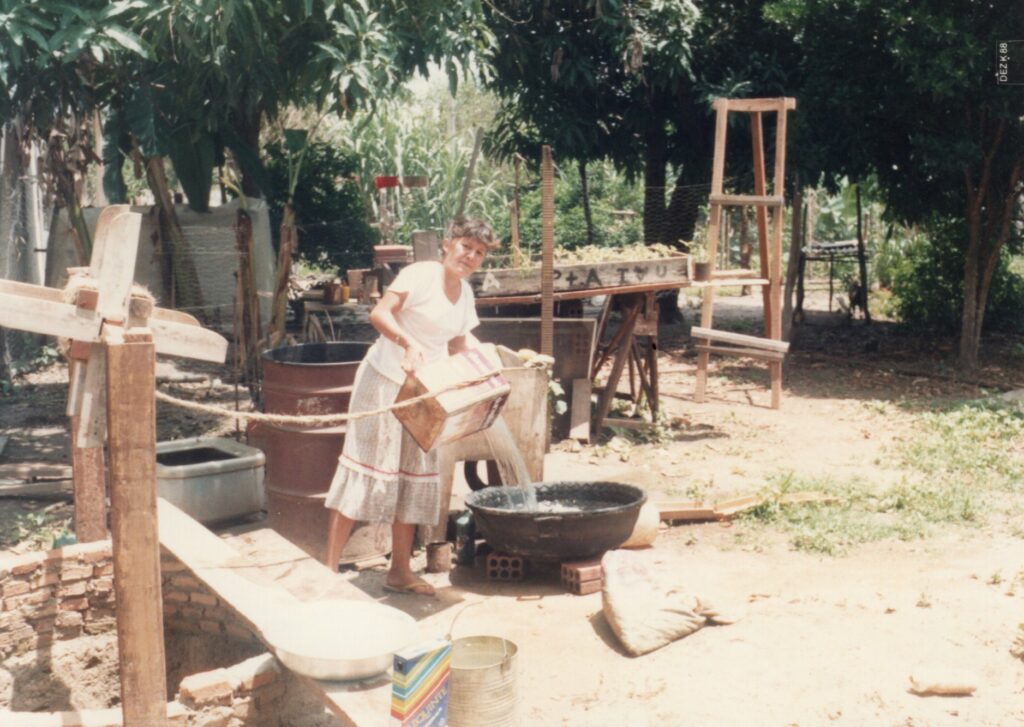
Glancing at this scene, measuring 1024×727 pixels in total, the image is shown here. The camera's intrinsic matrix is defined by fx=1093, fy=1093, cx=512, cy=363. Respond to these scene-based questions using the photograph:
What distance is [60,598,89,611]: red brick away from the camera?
456cm

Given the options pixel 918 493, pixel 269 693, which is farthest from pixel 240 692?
pixel 918 493

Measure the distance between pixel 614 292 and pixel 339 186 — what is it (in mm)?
8712

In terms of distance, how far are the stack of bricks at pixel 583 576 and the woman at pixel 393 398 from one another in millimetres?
699

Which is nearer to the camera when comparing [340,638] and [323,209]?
[340,638]

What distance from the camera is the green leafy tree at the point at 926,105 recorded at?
10.3m

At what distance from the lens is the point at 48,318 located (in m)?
3.07

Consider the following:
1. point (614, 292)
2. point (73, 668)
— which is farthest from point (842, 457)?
point (73, 668)

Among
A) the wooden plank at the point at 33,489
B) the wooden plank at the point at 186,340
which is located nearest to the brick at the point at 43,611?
the wooden plank at the point at 186,340

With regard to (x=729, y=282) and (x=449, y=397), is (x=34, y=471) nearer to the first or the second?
(x=449, y=397)

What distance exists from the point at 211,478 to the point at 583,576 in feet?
6.35

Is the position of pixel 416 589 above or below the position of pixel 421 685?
below

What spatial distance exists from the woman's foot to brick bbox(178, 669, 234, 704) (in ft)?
6.13

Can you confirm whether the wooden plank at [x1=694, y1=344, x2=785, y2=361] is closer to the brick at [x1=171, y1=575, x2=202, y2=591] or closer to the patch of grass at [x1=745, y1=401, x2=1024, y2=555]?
the patch of grass at [x1=745, y1=401, x2=1024, y2=555]

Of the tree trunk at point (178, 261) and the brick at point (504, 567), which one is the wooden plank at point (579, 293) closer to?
the brick at point (504, 567)
